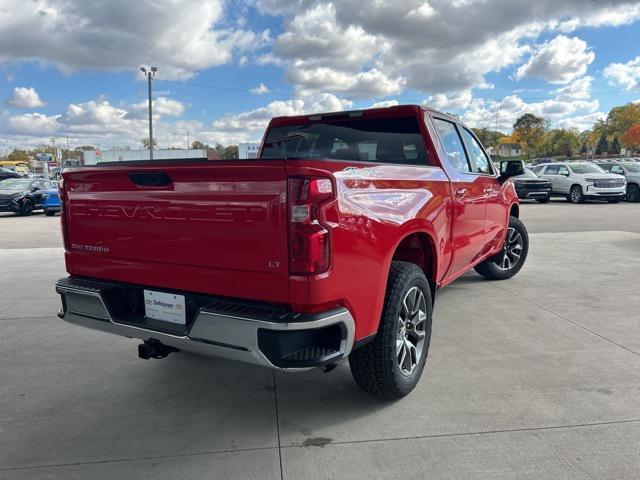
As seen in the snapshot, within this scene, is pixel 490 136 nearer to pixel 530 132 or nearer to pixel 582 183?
pixel 530 132

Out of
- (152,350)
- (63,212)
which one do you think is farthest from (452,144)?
(63,212)

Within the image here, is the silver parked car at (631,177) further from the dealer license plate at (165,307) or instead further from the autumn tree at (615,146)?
the autumn tree at (615,146)

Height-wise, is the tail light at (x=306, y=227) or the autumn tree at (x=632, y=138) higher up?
the autumn tree at (x=632, y=138)

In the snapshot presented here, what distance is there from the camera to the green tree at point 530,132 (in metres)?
101

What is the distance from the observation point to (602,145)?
105 m

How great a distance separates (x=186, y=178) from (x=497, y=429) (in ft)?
7.43

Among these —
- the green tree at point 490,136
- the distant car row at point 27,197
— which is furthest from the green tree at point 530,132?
the distant car row at point 27,197

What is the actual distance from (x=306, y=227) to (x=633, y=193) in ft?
75.4

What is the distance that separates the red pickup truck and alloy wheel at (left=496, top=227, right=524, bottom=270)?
3.01 metres

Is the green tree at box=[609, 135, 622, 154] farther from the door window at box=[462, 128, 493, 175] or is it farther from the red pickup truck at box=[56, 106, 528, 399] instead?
the red pickup truck at box=[56, 106, 528, 399]

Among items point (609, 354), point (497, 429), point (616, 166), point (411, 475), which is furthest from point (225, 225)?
point (616, 166)

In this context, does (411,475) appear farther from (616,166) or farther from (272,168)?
(616,166)

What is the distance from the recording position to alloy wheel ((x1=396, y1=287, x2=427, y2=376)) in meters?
3.21

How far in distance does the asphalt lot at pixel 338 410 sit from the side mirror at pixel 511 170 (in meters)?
1.46
